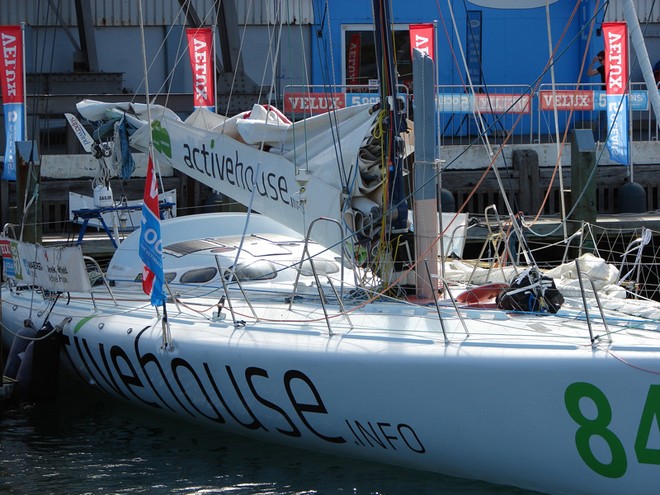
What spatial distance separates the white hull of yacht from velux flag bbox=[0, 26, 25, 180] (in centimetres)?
841

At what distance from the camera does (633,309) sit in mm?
6988

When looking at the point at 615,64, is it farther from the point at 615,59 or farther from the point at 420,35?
the point at 420,35

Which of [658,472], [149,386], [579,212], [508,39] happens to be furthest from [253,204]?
[508,39]

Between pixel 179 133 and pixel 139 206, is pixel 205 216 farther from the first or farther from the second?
pixel 179 133

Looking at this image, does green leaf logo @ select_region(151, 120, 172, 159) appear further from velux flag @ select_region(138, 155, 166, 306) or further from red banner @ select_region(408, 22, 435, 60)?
red banner @ select_region(408, 22, 435, 60)

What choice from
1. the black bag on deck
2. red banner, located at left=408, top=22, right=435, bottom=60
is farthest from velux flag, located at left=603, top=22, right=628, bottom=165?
the black bag on deck

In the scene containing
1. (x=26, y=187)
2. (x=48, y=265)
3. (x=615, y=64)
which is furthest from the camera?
(x=615, y=64)

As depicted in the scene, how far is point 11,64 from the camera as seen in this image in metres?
15.7

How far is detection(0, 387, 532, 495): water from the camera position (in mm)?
6598

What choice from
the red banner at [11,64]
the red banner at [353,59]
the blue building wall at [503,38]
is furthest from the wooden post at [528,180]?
the red banner at [11,64]

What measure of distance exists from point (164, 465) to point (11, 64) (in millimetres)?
10247

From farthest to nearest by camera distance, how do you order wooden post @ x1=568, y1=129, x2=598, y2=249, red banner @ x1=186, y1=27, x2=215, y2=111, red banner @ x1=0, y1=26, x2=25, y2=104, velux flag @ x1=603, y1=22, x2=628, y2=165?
red banner @ x1=186, y1=27, x2=215, y2=111
velux flag @ x1=603, y1=22, x2=628, y2=165
red banner @ x1=0, y1=26, x2=25, y2=104
wooden post @ x1=568, y1=129, x2=598, y2=249

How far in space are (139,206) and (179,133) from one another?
2179 millimetres

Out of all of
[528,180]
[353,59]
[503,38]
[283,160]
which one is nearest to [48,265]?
[283,160]
